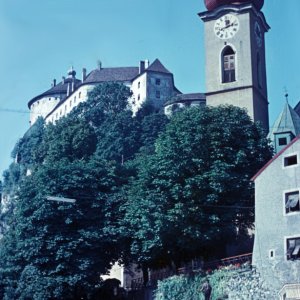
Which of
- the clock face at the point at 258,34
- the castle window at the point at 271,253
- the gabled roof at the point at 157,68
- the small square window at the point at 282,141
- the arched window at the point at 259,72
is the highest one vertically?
the gabled roof at the point at 157,68

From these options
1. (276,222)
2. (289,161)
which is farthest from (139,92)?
(276,222)

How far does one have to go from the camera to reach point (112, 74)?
120 metres

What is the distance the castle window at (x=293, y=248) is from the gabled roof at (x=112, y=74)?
8105cm

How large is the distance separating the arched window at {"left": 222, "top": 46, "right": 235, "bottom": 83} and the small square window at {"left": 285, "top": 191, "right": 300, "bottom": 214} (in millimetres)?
24215

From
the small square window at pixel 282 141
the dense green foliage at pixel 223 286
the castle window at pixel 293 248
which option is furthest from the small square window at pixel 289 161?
the small square window at pixel 282 141

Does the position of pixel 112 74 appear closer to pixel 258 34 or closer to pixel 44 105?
pixel 44 105

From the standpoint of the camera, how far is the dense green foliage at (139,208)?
4228 centimetres

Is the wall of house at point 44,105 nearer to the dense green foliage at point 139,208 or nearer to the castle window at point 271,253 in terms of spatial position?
the dense green foliage at point 139,208

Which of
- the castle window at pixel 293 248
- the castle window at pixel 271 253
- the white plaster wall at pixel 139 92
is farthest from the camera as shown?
the white plaster wall at pixel 139 92

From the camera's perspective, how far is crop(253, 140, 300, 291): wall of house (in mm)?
36219

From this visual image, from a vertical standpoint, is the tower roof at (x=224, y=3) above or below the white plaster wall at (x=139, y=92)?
below

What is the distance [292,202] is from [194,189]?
723cm

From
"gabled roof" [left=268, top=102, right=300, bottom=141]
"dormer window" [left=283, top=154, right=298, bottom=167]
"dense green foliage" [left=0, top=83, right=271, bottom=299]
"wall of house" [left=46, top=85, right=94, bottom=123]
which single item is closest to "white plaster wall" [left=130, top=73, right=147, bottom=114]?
"wall of house" [left=46, top=85, right=94, bottom=123]

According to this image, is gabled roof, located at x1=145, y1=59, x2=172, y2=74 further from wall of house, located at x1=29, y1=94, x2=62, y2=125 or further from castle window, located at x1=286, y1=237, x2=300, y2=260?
castle window, located at x1=286, y1=237, x2=300, y2=260
